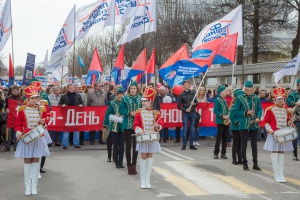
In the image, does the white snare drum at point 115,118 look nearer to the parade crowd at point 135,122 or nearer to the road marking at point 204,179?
the parade crowd at point 135,122

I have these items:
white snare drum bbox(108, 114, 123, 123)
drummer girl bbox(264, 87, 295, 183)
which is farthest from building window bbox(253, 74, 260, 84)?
drummer girl bbox(264, 87, 295, 183)

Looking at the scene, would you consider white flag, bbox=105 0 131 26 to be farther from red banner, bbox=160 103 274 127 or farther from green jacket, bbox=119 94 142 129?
green jacket, bbox=119 94 142 129

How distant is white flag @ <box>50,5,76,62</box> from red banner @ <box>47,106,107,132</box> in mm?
4090

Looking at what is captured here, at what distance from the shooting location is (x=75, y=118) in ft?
51.5

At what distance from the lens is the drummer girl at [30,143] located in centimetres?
819

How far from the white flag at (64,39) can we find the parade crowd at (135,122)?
347 cm

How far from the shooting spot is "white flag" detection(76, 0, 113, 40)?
20281 mm

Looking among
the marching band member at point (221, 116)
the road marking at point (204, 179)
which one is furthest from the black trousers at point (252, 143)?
the marching band member at point (221, 116)

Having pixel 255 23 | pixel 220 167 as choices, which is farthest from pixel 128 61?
pixel 220 167

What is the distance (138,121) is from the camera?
8914 millimetres

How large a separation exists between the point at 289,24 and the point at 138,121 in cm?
3163

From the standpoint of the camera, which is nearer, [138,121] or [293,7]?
[138,121]

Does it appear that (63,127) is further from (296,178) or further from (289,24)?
(289,24)

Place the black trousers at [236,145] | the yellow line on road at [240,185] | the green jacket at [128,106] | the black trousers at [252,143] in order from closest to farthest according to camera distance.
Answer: the yellow line on road at [240,185]
the green jacket at [128,106]
the black trousers at [252,143]
the black trousers at [236,145]
